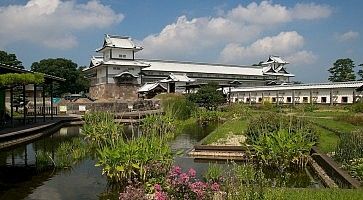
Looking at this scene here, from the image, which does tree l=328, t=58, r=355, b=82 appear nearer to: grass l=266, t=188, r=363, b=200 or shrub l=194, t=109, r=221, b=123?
shrub l=194, t=109, r=221, b=123

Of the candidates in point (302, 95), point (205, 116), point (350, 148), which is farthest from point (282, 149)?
point (302, 95)

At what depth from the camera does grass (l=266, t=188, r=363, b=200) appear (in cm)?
662

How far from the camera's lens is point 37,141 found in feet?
61.0

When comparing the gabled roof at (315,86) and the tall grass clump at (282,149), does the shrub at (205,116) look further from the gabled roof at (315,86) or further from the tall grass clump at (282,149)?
the gabled roof at (315,86)

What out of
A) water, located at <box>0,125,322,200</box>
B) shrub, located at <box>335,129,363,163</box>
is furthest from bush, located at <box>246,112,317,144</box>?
water, located at <box>0,125,322,200</box>

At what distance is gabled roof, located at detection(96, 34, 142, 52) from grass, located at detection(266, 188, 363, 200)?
5274 centimetres

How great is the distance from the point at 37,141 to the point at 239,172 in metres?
13.4

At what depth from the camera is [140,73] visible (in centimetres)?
6038

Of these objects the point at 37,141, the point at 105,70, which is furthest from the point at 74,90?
the point at 37,141

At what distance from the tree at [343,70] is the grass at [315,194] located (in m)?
65.6

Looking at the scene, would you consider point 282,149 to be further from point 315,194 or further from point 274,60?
point 274,60

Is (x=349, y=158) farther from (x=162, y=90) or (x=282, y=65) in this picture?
(x=282, y=65)

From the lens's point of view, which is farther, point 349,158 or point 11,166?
point 11,166

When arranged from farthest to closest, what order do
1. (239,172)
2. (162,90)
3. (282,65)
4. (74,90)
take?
(282,65)
(74,90)
(162,90)
(239,172)
